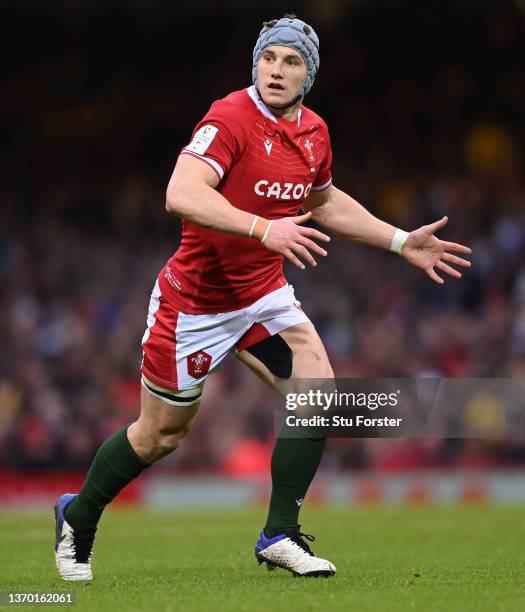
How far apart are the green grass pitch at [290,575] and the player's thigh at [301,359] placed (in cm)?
95

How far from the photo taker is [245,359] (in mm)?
6336

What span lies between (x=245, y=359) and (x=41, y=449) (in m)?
9.92

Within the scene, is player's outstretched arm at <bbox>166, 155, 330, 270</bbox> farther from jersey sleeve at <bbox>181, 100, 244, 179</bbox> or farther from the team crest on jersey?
the team crest on jersey

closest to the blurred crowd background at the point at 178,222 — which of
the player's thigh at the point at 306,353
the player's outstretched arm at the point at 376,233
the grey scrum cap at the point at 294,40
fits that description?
the player's outstretched arm at the point at 376,233

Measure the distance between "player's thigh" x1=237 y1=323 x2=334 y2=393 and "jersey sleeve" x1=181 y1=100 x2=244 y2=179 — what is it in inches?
34.1

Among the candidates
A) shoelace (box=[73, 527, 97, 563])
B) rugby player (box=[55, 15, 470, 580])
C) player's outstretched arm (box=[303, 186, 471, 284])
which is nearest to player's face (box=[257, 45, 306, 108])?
rugby player (box=[55, 15, 470, 580])

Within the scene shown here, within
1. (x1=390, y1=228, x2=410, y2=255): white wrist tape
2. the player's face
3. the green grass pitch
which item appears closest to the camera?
the green grass pitch

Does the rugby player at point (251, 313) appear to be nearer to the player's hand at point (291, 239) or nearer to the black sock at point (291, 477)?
the black sock at point (291, 477)

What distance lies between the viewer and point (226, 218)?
217 inches

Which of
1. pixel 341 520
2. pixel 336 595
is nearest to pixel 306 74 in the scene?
pixel 336 595

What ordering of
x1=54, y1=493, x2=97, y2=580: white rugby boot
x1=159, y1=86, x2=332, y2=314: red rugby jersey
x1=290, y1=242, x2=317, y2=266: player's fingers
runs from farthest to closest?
1. x1=54, y1=493, x2=97, y2=580: white rugby boot
2. x1=159, y1=86, x2=332, y2=314: red rugby jersey
3. x1=290, y1=242, x2=317, y2=266: player's fingers

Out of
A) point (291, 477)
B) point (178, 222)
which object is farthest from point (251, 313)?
point (178, 222)

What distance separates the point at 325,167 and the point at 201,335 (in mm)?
1096

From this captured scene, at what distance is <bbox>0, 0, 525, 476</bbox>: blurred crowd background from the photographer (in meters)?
15.8
